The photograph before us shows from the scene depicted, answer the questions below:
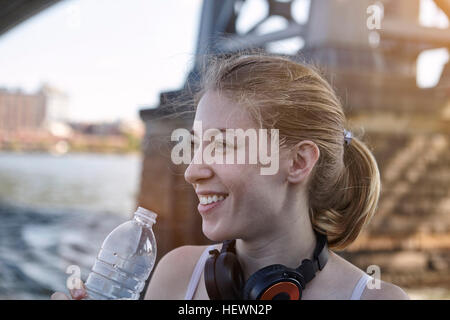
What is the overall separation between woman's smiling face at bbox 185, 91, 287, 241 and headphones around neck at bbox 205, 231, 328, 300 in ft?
0.29

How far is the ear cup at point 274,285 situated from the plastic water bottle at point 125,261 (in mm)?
269

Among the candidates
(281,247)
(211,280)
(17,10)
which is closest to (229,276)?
(211,280)

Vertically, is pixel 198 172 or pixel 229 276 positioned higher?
pixel 198 172

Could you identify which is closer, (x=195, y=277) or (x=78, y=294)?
(x=78, y=294)

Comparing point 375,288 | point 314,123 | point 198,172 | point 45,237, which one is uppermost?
point 314,123

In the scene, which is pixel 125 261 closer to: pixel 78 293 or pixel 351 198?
pixel 78 293

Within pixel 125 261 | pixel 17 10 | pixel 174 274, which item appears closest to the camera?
pixel 125 261

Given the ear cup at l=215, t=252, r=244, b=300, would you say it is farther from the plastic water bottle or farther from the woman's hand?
the woman's hand

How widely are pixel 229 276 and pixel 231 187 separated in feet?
0.69

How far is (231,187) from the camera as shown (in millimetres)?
1001

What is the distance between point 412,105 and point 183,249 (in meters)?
3.79

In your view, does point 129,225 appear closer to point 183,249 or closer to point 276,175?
point 183,249

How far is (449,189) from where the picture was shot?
15.9 feet

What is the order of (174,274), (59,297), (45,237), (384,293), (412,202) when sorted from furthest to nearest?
(45,237) → (412,202) → (174,274) → (384,293) → (59,297)
